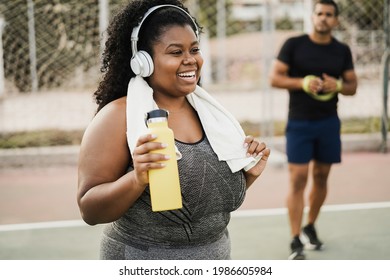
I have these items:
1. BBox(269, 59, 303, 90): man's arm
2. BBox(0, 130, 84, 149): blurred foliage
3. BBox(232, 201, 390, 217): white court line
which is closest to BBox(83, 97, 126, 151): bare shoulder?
BBox(269, 59, 303, 90): man's arm

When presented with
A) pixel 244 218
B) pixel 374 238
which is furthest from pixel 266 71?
pixel 374 238

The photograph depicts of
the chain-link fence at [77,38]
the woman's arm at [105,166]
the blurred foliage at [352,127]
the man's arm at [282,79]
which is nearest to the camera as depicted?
the woman's arm at [105,166]

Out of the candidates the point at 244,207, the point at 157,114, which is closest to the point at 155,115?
the point at 157,114

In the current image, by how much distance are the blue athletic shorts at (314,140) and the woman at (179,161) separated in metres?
1.58

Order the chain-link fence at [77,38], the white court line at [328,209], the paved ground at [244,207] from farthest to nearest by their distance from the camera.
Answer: the chain-link fence at [77,38] → the white court line at [328,209] → the paved ground at [244,207]

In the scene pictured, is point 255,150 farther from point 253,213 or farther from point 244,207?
point 244,207

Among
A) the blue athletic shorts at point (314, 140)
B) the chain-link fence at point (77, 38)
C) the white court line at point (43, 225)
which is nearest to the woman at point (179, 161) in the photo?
the blue athletic shorts at point (314, 140)

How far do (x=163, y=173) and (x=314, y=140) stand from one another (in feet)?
6.71

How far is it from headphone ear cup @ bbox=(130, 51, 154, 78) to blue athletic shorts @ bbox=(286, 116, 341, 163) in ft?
5.90

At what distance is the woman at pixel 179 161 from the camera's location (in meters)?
1.34

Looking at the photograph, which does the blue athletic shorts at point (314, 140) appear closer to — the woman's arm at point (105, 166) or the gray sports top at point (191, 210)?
the gray sports top at point (191, 210)

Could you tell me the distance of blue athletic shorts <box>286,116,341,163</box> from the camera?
3053mm
